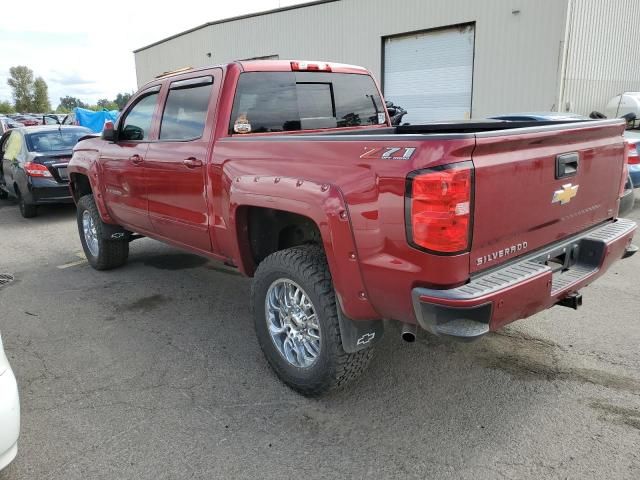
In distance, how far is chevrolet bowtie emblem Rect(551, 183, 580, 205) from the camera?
2.79 meters

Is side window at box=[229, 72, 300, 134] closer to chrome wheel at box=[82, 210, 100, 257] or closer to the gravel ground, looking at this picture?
the gravel ground

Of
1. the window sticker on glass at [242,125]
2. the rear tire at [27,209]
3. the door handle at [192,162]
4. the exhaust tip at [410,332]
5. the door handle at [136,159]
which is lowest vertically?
the rear tire at [27,209]

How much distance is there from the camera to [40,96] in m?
77.1

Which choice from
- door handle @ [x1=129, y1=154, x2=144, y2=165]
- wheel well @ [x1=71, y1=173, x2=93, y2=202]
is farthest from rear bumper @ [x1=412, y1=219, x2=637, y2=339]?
wheel well @ [x1=71, y1=173, x2=93, y2=202]

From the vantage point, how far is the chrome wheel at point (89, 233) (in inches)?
236

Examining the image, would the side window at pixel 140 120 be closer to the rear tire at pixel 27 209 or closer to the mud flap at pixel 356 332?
the mud flap at pixel 356 332

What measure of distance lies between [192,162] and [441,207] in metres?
2.16

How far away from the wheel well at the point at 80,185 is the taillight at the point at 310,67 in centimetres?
327

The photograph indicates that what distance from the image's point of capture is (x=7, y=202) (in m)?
11.8

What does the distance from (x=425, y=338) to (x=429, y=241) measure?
5.87ft

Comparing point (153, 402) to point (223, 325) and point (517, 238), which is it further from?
point (517, 238)

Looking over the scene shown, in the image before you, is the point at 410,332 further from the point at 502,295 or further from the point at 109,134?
the point at 109,134

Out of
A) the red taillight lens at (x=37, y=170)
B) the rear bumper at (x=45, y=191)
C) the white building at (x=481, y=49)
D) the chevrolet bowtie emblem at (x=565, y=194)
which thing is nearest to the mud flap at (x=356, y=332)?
the chevrolet bowtie emblem at (x=565, y=194)

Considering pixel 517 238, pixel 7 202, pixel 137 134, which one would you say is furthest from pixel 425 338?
pixel 7 202
